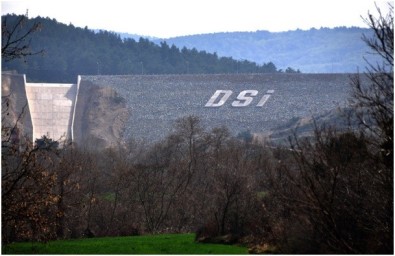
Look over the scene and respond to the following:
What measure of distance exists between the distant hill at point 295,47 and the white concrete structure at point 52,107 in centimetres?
2697

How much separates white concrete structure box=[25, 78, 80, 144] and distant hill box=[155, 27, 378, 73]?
88.5 ft

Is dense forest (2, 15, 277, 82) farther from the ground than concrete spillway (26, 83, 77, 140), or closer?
farther from the ground

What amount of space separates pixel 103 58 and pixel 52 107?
2263 centimetres

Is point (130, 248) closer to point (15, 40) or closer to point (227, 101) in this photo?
point (15, 40)

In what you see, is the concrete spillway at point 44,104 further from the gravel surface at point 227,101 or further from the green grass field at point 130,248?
the green grass field at point 130,248

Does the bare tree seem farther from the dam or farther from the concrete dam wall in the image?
the concrete dam wall

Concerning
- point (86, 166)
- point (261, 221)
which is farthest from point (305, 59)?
point (261, 221)

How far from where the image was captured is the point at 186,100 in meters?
83.6

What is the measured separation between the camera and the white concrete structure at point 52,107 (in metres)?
81.1

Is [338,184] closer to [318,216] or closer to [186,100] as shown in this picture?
[318,216]

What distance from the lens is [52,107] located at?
274 ft

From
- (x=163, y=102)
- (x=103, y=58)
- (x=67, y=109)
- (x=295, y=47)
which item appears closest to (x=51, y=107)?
(x=67, y=109)

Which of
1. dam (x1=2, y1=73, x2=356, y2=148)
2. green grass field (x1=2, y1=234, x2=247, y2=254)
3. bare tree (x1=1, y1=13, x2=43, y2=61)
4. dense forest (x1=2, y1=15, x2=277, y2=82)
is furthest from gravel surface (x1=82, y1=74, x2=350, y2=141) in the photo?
bare tree (x1=1, y1=13, x2=43, y2=61)

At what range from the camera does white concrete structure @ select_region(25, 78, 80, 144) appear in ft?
266
